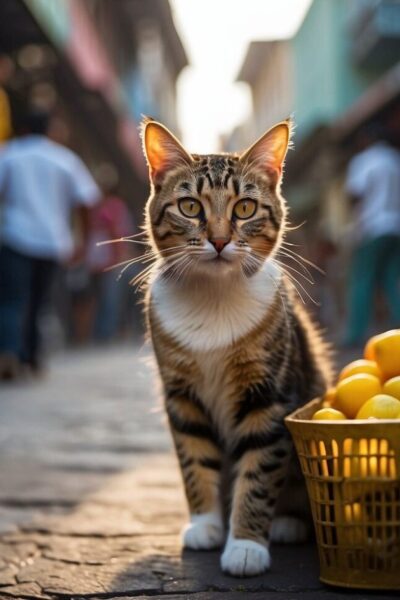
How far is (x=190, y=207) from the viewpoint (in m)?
2.31

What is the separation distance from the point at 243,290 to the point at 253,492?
566 mm

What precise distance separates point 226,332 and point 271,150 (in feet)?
1.91

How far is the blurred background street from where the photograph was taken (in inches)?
95.3

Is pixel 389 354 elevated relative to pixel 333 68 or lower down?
lower down

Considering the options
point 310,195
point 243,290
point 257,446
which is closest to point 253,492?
point 257,446

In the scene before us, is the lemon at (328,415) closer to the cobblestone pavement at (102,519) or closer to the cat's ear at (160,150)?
the cobblestone pavement at (102,519)

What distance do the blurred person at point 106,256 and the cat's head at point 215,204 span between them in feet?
22.3

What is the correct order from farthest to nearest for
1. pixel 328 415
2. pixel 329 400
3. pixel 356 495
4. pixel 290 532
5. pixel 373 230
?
pixel 373 230, pixel 290 532, pixel 329 400, pixel 328 415, pixel 356 495

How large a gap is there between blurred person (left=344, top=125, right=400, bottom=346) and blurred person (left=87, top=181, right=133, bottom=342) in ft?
10.4

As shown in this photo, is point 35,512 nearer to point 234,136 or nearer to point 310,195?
point 310,195

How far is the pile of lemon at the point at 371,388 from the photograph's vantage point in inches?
74.4

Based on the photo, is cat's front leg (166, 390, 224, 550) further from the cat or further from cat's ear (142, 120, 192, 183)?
cat's ear (142, 120, 192, 183)

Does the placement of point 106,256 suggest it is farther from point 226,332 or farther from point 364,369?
point 364,369

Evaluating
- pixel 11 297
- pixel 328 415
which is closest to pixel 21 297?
pixel 11 297
